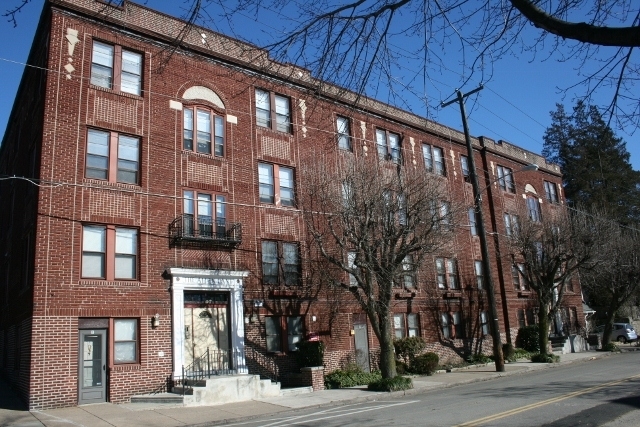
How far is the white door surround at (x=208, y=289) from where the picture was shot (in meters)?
18.2

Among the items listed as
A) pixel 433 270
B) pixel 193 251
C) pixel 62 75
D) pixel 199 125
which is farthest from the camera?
pixel 433 270

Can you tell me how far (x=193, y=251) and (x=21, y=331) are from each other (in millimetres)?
6019

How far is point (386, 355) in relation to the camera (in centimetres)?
1903

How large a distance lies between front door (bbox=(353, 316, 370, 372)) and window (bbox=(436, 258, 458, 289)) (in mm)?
6420

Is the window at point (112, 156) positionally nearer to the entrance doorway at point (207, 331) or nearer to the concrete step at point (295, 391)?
the entrance doorway at point (207, 331)

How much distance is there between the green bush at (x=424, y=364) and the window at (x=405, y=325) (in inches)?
84.1

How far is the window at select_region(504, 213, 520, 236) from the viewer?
103 ft

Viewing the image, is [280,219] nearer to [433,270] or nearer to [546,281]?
[433,270]

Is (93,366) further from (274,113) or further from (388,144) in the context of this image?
(388,144)

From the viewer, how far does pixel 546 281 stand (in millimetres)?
29688

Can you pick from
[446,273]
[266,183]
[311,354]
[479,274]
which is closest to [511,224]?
[479,274]

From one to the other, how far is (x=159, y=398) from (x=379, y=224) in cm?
909

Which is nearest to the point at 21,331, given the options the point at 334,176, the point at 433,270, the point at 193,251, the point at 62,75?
the point at 193,251

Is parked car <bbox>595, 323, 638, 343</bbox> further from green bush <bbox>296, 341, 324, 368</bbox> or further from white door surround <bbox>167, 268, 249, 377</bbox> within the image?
white door surround <bbox>167, 268, 249, 377</bbox>
